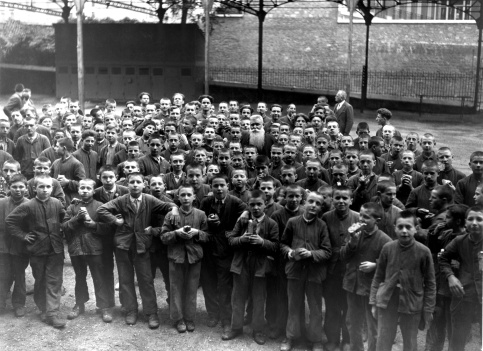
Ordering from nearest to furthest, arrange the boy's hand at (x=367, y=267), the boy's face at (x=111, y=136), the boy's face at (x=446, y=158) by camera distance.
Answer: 1. the boy's hand at (x=367, y=267)
2. the boy's face at (x=446, y=158)
3. the boy's face at (x=111, y=136)

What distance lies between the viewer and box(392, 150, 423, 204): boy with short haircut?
302 inches

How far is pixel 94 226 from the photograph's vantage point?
6.82 m

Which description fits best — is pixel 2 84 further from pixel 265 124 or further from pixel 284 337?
pixel 284 337

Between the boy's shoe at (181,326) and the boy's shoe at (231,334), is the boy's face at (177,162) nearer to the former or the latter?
the boy's shoe at (181,326)

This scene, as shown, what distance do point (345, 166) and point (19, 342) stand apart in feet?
13.1

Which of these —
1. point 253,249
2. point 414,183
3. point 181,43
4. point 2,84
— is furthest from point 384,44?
point 253,249

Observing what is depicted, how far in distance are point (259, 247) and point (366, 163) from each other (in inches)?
74.9

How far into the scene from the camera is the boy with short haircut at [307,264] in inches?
242

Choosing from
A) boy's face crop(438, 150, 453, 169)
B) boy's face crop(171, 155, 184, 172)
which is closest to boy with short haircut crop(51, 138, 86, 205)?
boy's face crop(171, 155, 184, 172)

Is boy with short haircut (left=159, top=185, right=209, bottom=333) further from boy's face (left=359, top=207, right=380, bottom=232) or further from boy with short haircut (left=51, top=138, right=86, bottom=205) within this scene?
boy with short haircut (left=51, top=138, right=86, bottom=205)

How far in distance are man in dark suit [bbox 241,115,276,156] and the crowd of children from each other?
6.21 feet

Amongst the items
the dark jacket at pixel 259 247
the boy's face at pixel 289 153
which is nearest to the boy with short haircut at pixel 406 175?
the boy's face at pixel 289 153

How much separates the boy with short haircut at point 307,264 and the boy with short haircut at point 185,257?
3.18ft

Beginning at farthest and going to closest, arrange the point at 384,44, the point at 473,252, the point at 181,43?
the point at 384,44 < the point at 181,43 < the point at 473,252
